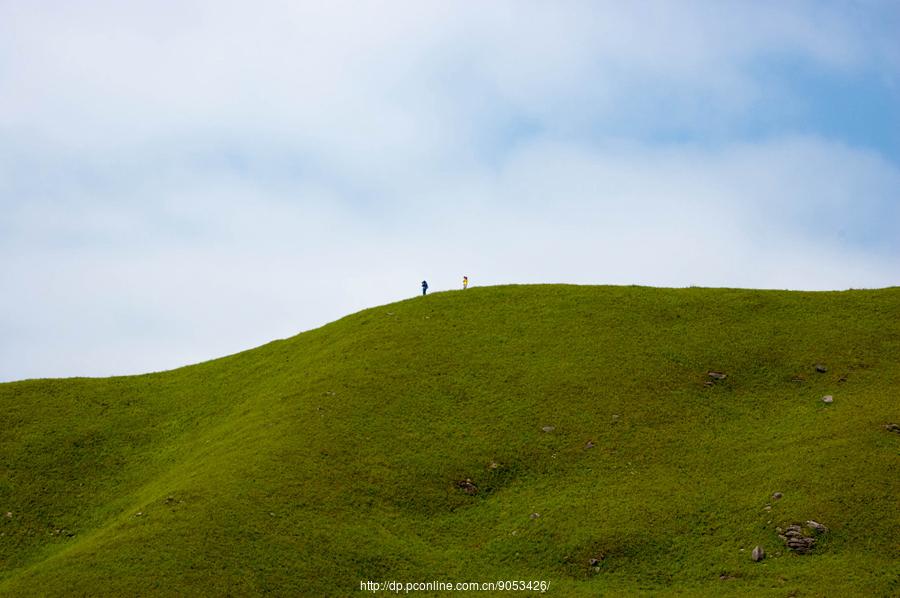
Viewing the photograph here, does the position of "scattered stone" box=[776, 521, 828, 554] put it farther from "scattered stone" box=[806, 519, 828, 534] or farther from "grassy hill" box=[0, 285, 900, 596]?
"grassy hill" box=[0, 285, 900, 596]

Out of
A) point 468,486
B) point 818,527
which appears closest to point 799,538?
point 818,527

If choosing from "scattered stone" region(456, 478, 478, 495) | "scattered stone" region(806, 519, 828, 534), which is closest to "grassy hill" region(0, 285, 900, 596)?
"scattered stone" region(456, 478, 478, 495)

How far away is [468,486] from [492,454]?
11.2 feet

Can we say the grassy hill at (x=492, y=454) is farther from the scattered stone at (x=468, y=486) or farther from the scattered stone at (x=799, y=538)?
the scattered stone at (x=799, y=538)

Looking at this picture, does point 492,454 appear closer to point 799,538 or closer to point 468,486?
point 468,486

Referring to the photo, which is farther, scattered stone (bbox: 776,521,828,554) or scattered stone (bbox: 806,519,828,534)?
scattered stone (bbox: 806,519,828,534)

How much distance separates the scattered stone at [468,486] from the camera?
5872cm

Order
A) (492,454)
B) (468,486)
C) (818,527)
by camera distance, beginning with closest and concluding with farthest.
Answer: (818,527) → (468,486) → (492,454)

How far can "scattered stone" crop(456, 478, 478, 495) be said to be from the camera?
193ft

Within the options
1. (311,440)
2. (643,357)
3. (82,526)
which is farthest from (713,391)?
(82,526)

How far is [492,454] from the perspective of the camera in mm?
61469

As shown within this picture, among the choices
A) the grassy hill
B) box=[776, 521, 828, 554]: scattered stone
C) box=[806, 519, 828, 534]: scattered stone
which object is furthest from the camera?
the grassy hill

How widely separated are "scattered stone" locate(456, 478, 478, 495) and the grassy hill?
103 mm

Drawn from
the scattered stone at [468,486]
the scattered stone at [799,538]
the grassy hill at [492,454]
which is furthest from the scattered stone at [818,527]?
the scattered stone at [468,486]
